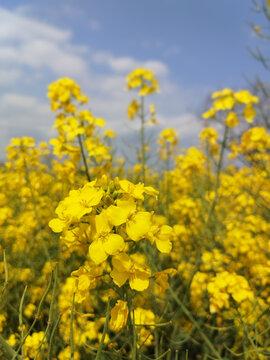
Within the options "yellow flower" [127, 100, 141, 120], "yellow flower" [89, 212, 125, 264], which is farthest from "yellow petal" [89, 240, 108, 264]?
"yellow flower" [127, 100, 141, 120]

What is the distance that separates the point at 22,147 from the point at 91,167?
1050 mm

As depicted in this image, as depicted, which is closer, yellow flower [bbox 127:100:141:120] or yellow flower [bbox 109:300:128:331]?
yellow flower [bbox 109:300:128:331]

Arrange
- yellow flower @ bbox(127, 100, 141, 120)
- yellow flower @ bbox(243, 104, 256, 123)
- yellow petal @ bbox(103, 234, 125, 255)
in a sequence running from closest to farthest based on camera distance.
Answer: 1. yellow petal @ bbox(103, 234, 125, 255)
2. yellow flower @ bbox(243, 104, 256, 123)
3. yellow flower @ bbox(127, 100, 141, 120)

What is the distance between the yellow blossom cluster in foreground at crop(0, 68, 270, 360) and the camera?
86 cm

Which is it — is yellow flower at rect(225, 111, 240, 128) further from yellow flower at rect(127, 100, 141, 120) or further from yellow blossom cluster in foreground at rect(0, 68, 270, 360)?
yellow flower at rect(127, 100, 141, 120)

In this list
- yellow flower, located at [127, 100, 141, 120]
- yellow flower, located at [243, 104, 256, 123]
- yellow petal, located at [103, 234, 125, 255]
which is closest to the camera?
yellow petal, located at [103, 234, 125, 255]

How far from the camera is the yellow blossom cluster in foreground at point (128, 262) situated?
86 cm

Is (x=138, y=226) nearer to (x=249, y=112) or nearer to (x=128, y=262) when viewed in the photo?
(x=128, y=262)

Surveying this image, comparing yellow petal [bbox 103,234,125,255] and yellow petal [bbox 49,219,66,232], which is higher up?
yellow petal [bbox 49,219,66,232]

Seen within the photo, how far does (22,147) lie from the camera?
9.78 feet

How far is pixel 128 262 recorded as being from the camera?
82 cm

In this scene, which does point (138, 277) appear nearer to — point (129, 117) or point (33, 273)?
point (33, 273)

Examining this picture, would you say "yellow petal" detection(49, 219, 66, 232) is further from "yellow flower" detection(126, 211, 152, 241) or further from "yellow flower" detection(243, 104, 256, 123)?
"yellow flower" detection(243, 104, 256, 123)

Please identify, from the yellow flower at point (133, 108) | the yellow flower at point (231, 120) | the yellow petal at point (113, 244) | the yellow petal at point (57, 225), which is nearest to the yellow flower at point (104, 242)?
the yellow petal at point (113, 244)
